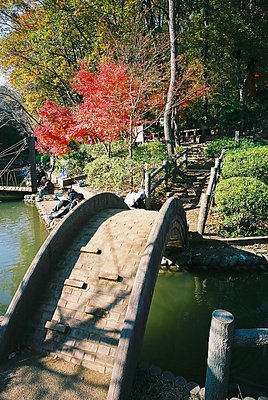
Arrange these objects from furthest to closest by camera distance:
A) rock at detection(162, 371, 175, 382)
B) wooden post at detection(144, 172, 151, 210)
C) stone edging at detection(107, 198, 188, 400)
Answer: wooden post at detection(144, 172, 151, 210)
rock at detection(162, 371, 175, 382)
stone edging at detection(107, 198, 188, 400)

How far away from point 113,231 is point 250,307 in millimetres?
A: 3355

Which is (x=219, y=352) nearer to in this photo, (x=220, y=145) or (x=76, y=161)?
(x=76, y=161)

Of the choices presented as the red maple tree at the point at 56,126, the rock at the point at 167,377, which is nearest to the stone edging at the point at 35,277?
the rock at the point at 167,377

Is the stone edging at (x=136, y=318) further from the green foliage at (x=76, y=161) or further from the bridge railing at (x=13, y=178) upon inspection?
the bridge railing at (x=13, y=178)

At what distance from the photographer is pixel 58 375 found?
3.61 metres

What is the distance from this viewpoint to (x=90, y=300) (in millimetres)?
4301

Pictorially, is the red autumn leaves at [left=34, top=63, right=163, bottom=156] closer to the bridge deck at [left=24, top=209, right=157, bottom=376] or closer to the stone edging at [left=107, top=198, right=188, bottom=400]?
the bridge deck at [left=24, top=209, right=157, bottom=376]

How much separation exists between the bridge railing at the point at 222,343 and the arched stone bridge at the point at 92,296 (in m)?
0.90

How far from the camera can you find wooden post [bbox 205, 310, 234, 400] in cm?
269

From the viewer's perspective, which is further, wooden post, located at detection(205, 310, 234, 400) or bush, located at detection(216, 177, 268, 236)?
bush, located at detection(216, 177, 268, 236)

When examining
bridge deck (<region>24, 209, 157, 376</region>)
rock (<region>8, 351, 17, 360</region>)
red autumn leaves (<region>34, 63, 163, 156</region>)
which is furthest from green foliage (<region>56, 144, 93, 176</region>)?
rock (<region>8, 351, 17, 360</region>)

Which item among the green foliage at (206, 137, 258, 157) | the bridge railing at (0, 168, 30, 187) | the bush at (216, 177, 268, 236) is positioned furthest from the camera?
the bridge railing at (0, 168, 30, 187)

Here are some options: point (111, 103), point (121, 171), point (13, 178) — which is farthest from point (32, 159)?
point (13, 178)

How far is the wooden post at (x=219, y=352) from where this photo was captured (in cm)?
269
